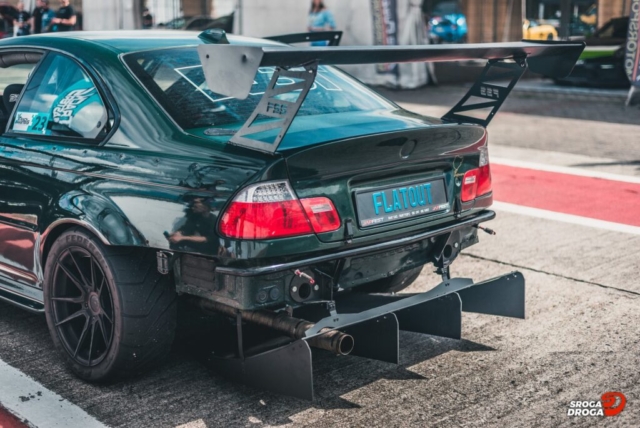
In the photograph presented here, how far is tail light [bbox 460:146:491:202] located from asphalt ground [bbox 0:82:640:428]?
79 cm

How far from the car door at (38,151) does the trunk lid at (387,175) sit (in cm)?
110

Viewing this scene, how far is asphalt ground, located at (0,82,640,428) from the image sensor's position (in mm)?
3592

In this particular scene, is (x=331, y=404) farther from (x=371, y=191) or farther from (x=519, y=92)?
(x=519, y=92)

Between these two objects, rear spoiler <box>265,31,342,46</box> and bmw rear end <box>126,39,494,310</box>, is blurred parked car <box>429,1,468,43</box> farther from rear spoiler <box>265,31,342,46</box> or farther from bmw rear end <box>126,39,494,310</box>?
bmw rear end <box>126,39,494,310</box>

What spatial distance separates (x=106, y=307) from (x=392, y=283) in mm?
1679

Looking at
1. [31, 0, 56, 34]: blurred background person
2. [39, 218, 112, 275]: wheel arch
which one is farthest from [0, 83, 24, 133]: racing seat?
[31, 0, 56, 34]: blurred background person

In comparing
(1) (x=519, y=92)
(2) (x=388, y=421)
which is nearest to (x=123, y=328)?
(2) (x=388, y=421)

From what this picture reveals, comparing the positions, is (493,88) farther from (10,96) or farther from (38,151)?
(10,96)

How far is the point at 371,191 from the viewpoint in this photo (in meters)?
3.66

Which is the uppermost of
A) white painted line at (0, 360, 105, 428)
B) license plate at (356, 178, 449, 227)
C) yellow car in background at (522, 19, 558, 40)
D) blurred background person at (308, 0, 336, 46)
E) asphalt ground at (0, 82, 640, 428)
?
blurred background person at (308, 0, 336, 46)

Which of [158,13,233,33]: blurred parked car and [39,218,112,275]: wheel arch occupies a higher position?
[158,13,233,33]: blurred parked car

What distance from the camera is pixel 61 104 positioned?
422cm

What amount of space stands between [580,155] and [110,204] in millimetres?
7605

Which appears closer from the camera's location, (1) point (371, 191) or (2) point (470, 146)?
(1) point (371, 191)
